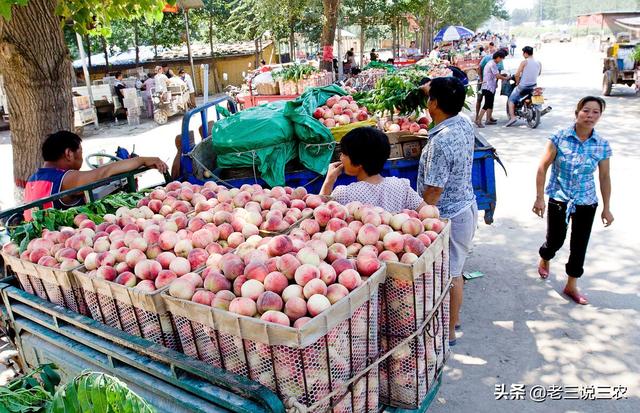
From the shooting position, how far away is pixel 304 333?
1.64 m

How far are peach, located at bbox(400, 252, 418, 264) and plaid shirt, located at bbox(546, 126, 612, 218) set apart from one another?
2514mm

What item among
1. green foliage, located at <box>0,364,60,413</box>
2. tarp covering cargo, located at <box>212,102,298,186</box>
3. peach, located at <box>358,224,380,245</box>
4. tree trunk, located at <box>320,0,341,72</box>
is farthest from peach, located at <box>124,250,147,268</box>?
tree trunk, located at <box>320,0,341,72</box>

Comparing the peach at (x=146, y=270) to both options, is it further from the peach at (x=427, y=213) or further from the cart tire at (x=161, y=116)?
the cart tire at (x=161, y=116)

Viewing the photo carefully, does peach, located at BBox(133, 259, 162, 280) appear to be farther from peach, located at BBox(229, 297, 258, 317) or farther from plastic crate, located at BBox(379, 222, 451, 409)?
plastic crate, located at BBox(379, 222, 451, 409)

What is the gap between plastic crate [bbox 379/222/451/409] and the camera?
209 cm

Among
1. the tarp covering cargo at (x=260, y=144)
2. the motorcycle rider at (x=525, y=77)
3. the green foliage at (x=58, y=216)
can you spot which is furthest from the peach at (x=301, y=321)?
the motorcycle rider at (x=525, y=77)

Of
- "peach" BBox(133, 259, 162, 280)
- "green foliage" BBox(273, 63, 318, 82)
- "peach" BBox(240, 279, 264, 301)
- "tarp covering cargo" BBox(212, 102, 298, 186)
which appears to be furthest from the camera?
"green foliage" BBox(273, 63, 318, 82)

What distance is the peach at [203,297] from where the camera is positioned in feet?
6.35

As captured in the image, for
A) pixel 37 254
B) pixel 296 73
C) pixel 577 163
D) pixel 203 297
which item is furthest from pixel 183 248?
pixel 296 73

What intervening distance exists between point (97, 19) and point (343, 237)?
5981 mm

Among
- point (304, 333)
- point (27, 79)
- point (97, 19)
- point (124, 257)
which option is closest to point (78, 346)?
point (124, 257)

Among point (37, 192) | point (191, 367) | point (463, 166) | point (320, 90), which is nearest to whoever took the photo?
point (191, 367)

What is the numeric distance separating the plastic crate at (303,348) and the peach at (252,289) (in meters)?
0.16

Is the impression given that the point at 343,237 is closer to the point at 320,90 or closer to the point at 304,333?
the point at 304,333
